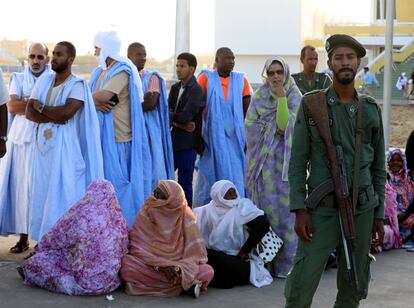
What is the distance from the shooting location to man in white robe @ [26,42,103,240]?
23.2 ft

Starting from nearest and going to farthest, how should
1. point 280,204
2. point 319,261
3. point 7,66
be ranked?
1. point 319,261
2. point 280,204
3. point 7,66

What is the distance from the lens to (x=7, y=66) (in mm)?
42750

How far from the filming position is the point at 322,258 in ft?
14.4

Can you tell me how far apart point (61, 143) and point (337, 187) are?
11.1 ft

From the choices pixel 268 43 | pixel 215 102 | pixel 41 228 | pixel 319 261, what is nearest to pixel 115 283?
pixel 41 228

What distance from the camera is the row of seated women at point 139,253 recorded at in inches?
245

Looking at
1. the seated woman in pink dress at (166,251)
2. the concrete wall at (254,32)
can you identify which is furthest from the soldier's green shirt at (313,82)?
the concrete wall at (254,32)

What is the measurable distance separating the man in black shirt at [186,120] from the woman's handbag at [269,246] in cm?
204

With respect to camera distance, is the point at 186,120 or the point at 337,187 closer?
the point at 337,187

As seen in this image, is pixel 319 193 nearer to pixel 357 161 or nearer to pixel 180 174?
pixel 357 161

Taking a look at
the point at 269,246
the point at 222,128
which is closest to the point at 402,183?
the point at 222,128

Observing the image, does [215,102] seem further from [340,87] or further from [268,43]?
[268,43]

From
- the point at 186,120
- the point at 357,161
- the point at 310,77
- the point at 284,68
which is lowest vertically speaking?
the point at 186,120

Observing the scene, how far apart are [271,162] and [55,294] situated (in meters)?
2.08
